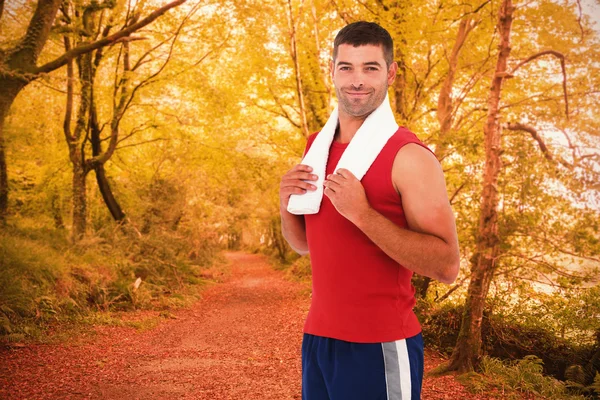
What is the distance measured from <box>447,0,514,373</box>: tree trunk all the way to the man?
4.56m

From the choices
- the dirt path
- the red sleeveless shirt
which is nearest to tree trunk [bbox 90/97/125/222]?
the dirt path

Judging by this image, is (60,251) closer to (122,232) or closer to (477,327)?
(122,232)

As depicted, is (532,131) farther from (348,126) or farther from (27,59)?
(27,59)

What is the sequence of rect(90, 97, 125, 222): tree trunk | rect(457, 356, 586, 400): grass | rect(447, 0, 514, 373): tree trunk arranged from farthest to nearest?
1. rect(90, 97, 125, 222): tree trunk
2. rect(447, 0, 514, 373): tree trunk
3. rect(457, 356, 586, 400): grass

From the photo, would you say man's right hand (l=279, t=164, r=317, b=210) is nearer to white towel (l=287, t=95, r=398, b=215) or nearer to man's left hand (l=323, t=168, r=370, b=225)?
white towel (l=287, t=95, r=398, b=215)

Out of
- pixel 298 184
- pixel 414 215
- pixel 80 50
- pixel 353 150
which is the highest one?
pixel 80 50

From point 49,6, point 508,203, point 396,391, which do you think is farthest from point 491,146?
point 49,6

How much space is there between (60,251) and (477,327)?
8.55 meters

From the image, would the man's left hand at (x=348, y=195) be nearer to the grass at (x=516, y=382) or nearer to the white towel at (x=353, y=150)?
the white towel at (x=353, y=150)

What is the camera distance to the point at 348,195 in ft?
4.80

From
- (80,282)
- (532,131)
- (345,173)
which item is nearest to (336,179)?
(345,173)

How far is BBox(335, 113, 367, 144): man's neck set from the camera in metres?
1.77

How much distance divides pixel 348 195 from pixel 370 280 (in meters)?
0.30

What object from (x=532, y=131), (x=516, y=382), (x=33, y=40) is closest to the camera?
(x=516, y=382)
